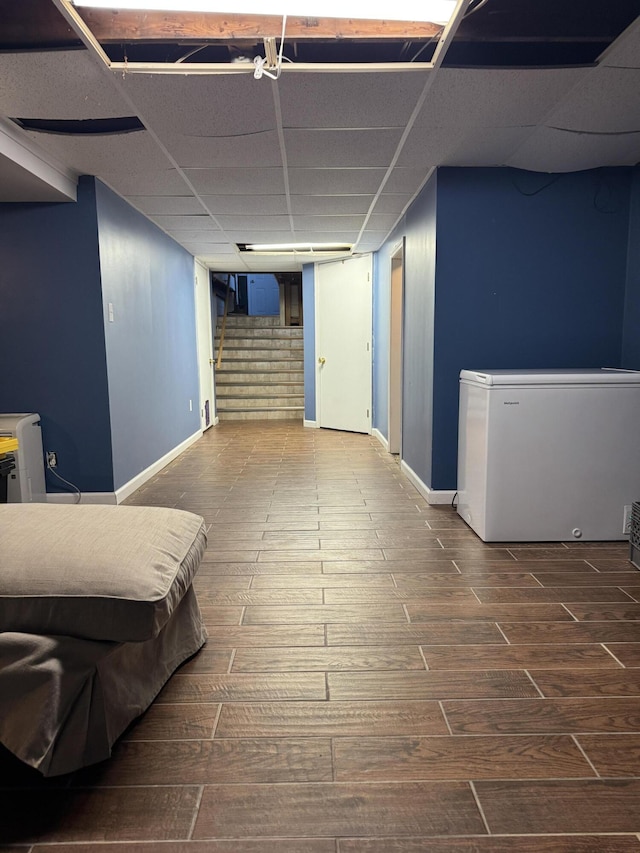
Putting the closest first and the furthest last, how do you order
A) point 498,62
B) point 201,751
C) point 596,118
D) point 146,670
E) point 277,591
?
point 201,751 < point 146,670 < point 498,62 < point 277,591 < point 596,118

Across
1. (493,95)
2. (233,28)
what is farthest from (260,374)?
(233,28)

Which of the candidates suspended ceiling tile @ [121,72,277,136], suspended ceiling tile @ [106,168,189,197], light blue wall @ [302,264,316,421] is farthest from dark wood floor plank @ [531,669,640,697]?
light blue wall @ [302,264,316,421]

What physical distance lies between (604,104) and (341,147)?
1.31m

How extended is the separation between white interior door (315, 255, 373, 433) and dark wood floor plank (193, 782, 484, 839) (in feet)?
17.9

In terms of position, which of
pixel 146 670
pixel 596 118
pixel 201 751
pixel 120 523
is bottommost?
pixel 201 751

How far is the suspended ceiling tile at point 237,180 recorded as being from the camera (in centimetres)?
342

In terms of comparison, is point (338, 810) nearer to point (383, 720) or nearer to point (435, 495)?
point (383, 720)

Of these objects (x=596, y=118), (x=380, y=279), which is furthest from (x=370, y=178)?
(x=380, y=279)

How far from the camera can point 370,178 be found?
3.60 meters

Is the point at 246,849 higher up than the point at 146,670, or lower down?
lower down

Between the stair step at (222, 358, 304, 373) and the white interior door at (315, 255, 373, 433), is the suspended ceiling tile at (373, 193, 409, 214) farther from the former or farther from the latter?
the stair step at (222, 358, 304, 373)

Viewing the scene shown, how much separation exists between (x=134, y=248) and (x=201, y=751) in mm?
3857

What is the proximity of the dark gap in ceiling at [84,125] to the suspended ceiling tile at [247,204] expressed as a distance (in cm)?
120

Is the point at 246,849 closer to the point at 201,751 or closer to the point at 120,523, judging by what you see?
the point at 201,751
